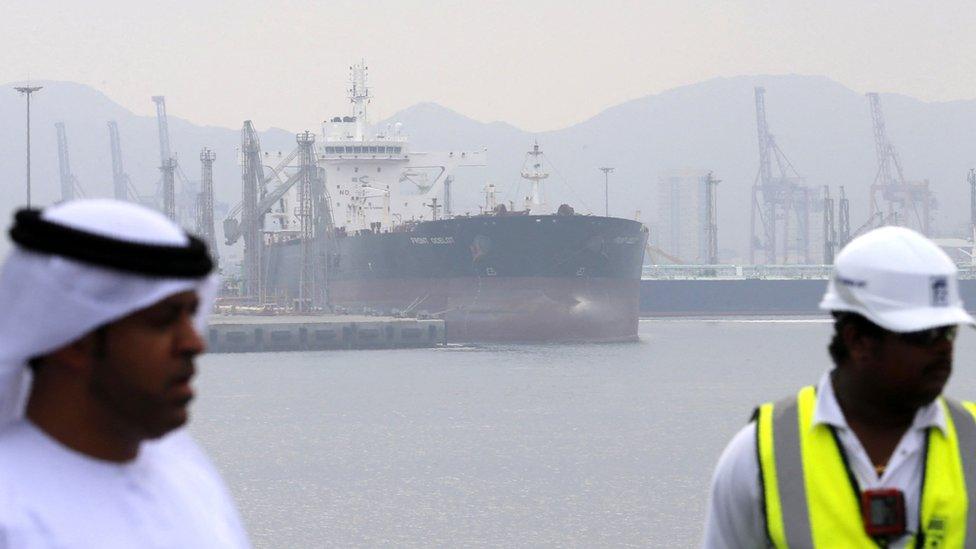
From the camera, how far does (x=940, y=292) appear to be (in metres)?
2.14

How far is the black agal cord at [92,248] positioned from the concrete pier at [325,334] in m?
51.6

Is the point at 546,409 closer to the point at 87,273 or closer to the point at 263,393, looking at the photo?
the point at 263,393

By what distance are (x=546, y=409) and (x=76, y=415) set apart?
106 ft

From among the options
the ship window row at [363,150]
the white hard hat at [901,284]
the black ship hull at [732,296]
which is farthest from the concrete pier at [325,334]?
the white hard hat at [901,284]

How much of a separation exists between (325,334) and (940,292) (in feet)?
172

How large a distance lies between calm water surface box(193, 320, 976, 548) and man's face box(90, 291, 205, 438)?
52.9 feet

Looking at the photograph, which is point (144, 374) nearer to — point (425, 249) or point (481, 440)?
point (481, 440)

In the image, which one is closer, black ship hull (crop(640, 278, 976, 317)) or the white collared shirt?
the white collared shirt

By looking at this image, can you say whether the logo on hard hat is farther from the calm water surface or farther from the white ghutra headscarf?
the calm water surface

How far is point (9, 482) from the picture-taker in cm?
151

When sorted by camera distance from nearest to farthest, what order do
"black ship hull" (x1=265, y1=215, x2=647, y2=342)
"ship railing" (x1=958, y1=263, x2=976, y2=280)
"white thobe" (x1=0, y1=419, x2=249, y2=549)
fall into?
"white thobe" (x1=0, y1=419, x2=249, y2=549) → "black ship hull" (x1=265, y1=215, x2=647, y2=342) → "ship railing" (x1=958, y1=263, x2=976, y2=280)

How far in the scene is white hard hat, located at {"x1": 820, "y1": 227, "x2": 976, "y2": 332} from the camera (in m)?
2.12

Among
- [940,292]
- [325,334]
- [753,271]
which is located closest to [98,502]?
[940,292]

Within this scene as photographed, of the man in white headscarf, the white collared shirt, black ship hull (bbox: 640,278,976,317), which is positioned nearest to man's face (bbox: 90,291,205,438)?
the man in white headscarf
